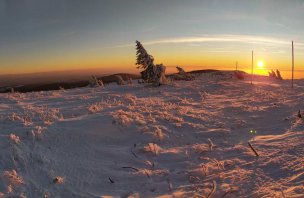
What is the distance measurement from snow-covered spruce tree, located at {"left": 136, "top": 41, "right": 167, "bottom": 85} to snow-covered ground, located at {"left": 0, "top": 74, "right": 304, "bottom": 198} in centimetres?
1354

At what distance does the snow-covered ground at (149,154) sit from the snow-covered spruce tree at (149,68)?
13.5 m

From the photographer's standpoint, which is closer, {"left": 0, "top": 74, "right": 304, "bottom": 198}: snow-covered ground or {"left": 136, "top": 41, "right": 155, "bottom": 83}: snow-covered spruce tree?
{"left": 0, "top": 74, "right": 304, "bottom": 198}: snow-covered ground

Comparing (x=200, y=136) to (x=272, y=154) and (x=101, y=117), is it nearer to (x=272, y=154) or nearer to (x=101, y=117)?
(x=272, y=154)

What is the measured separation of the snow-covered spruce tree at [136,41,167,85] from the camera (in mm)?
30344

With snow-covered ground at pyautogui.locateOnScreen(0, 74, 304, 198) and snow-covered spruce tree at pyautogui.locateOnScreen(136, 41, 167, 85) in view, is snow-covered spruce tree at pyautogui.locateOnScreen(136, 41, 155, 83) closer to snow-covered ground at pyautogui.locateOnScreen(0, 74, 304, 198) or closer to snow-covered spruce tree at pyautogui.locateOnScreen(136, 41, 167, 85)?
snow-covered spruce tree at pyautogui.locateOnScreen(136, 41, 167, 85)

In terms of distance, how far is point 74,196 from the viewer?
8.34 m

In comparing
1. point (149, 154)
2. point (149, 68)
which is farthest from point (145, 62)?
point (149, 154)

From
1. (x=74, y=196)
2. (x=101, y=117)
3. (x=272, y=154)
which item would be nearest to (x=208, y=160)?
(x=272, y=154)

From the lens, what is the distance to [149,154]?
A: 11062 mm

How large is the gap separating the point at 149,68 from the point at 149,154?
20191 millimetres

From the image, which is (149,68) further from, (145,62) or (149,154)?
(149,154)

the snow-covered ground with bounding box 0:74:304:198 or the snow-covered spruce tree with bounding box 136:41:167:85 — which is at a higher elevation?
the snow-covered spruce tree with bounding box 136:41:167:85

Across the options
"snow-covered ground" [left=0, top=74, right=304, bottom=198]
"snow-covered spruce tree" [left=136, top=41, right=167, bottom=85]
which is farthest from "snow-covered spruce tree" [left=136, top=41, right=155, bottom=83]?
"snow-covered ground" [left=0, top=74, right=304, bottom=198]

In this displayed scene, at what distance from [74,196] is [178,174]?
2984mm
